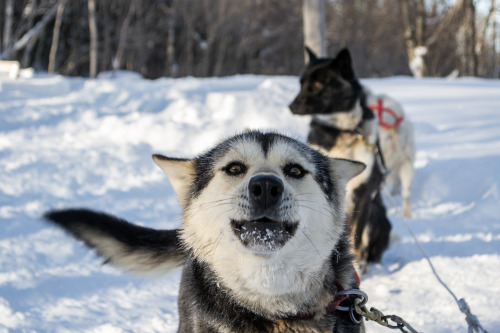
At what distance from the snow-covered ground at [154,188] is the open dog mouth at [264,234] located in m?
1.19

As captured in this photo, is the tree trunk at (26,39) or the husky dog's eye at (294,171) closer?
the husky dog's eye at (294,171)

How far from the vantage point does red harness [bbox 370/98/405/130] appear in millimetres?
5715

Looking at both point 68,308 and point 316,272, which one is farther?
point 68,308

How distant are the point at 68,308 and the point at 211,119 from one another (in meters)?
6.66

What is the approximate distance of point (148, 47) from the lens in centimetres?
3059

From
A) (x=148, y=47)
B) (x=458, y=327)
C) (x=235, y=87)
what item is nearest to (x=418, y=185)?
(x=458, y=327)

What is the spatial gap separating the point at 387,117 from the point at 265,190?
14.3 ft

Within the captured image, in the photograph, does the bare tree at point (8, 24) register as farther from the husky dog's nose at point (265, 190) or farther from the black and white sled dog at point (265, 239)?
the husky dog's nose at point (265, 190)

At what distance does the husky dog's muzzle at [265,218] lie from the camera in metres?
1.89

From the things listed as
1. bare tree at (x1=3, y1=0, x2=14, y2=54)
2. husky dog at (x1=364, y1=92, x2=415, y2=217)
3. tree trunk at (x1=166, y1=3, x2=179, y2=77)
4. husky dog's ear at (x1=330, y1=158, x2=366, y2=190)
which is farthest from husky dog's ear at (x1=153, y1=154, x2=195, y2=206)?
tree trunk at (x1=166, y1=3, x2=179, y2=77)

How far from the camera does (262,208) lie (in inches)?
75.2

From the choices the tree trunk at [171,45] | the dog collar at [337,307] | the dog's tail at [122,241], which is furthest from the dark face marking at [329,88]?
the tree trunk at [171,45]

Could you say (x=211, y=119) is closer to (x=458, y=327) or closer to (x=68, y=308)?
(x=68, y=308)

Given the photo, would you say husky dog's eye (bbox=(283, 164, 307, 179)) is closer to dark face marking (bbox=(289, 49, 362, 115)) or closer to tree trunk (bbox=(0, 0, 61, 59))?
dark face marking (bbox=(289, 49, 362, 115))
